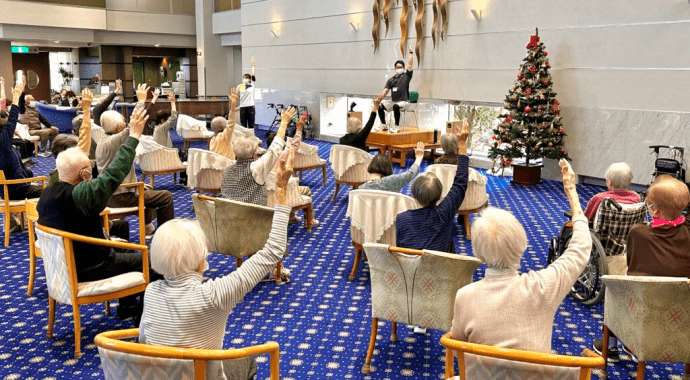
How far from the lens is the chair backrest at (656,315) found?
10.2 feet

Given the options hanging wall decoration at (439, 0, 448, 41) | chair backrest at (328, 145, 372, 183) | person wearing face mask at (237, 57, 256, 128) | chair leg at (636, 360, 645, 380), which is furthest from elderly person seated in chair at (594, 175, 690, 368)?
person wearing face mask at (237, 57, 256, 128)

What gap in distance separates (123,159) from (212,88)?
2145 cm

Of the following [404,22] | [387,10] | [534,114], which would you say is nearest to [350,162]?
[534,114]

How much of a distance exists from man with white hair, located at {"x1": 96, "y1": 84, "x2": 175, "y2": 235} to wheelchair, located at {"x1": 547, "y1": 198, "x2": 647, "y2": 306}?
398cm

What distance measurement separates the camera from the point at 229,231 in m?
5.22

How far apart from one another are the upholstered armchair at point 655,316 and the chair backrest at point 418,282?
0.80m

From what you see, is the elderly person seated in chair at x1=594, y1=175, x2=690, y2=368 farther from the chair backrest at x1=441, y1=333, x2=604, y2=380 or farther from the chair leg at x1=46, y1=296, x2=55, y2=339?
the chair leg at x1=46, y1=296, x2=55, y2=339

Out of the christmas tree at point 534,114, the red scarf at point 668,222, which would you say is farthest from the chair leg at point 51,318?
the christmas tree at point 534,114

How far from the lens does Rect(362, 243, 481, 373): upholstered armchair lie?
139 inches

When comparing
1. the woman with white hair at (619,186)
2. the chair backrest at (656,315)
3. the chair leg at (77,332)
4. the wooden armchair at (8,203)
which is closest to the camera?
the chair backrest at (656,315)

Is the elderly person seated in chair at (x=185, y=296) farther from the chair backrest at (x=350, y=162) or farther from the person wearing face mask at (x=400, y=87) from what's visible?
the person wearing face mask at (x=400, y=87)

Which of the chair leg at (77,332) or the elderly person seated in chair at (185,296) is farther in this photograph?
the chair leg at (77,332)

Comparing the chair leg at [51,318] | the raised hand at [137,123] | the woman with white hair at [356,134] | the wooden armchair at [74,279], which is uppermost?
the raised hand at [137,123]

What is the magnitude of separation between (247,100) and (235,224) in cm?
1266
